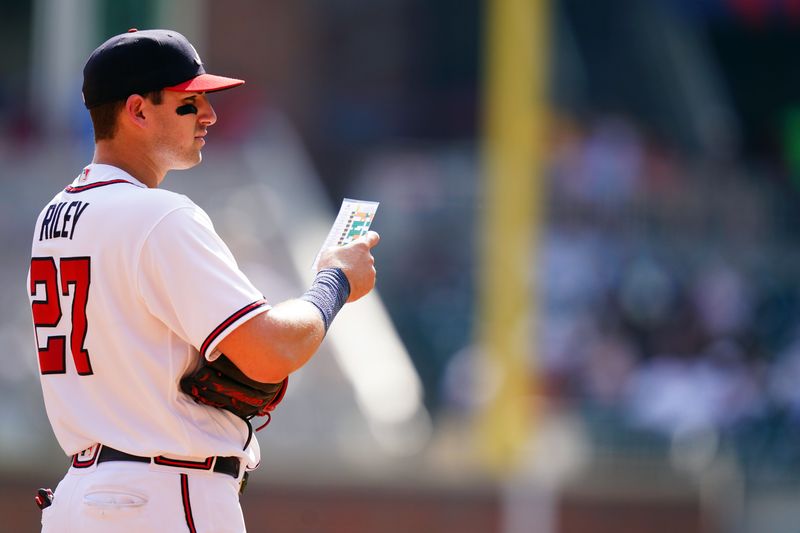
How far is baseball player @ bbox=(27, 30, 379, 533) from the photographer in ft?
8.80

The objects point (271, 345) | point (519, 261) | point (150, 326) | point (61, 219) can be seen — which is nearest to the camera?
point (271, 345)

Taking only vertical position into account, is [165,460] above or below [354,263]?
below

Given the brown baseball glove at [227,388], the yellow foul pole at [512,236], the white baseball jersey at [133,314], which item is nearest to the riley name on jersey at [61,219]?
the white baseball jersey at [133,314]

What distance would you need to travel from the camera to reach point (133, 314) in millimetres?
2746

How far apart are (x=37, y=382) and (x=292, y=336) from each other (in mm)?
7226

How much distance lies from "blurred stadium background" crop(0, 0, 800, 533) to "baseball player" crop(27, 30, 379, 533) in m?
5.82

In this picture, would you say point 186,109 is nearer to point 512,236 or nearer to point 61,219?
point 61,219

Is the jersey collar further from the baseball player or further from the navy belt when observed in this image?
the navy belt

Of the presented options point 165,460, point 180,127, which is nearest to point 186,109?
point 180,127

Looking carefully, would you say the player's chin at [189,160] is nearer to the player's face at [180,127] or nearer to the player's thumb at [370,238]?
the player's face at [180,127]

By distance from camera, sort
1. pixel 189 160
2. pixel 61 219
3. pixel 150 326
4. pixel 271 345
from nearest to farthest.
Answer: pixel 271 345, pixel 150 326, pixel 61 219, pixel 189 160

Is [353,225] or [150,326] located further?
[353,225]

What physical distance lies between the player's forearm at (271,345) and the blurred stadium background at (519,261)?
6.02m

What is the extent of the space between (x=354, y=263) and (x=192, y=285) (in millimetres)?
411
